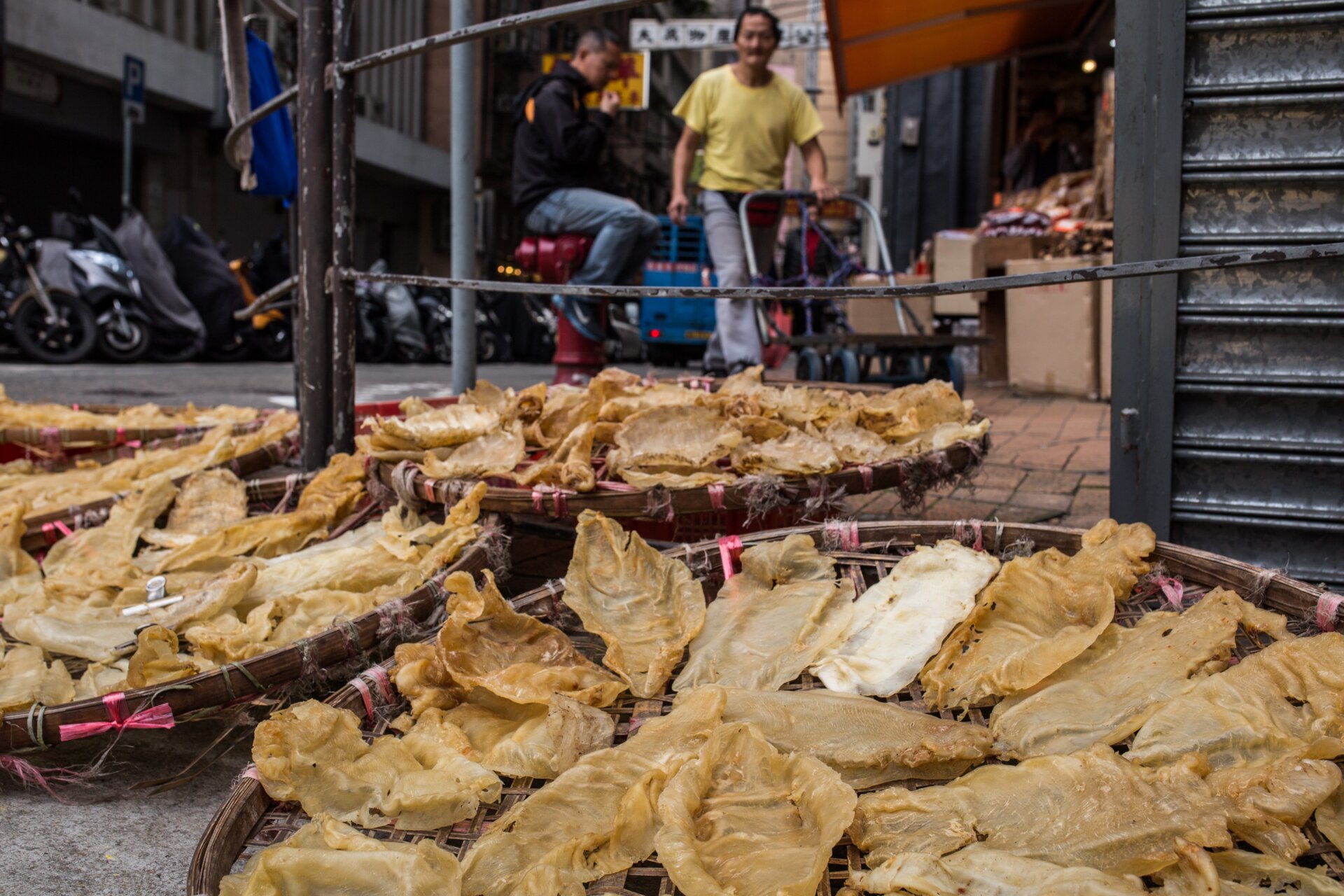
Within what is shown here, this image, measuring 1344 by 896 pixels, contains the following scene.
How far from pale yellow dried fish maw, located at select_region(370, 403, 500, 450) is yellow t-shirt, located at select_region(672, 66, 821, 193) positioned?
3.26m

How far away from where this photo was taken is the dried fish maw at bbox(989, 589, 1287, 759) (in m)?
1.28

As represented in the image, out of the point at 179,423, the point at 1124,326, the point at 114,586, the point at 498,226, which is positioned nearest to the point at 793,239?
the point at 179,423

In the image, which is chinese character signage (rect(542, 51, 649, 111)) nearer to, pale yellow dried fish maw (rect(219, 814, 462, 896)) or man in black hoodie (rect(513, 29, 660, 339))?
man in black hoodie (rect(513, 29, 660, 339))

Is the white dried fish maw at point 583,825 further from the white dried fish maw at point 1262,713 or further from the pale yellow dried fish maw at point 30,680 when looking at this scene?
the pale yellow dried fish maw at point 30,680

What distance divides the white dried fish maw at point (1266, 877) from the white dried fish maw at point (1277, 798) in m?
0.02

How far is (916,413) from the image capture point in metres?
2.47

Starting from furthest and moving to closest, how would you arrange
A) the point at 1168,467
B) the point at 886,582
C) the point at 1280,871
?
the point at 1168,467, the point at 886,582, the point at 1280,871

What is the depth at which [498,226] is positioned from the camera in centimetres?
2577

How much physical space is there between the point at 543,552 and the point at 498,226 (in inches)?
944

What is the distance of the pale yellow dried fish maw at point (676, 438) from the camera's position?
2.07m

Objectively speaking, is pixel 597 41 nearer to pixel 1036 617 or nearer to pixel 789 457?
pixel 789 457

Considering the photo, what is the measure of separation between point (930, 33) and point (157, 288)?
24.2 ft

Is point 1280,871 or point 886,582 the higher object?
point 886,582

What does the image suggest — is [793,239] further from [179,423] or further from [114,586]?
[114,586]
